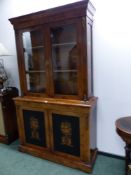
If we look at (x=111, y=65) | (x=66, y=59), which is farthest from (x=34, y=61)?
(x=111, y=65)

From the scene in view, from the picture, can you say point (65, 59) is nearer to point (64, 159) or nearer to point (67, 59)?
point (67, 59)

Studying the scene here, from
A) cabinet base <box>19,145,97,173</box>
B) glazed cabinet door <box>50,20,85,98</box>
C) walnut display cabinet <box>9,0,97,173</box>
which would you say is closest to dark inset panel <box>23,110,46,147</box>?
walnut display cabinet <box>9,0,97,173</box>

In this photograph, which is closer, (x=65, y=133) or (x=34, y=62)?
(x=65, y=133)

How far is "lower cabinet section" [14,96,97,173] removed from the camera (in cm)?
203

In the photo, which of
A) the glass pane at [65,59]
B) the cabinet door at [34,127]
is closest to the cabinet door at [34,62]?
the glass pane at [65,59]

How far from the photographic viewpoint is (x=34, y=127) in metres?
2.42

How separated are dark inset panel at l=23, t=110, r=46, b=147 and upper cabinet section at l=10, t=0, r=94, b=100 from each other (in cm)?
30

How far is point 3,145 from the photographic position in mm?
2807

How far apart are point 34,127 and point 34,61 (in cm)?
97

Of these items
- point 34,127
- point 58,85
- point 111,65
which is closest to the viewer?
point 111,65

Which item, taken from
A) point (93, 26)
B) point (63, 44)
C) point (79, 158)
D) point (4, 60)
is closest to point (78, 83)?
point (63, 44)

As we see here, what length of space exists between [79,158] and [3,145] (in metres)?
1.41

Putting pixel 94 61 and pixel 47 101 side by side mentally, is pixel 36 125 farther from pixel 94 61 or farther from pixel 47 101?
pixel 94 61

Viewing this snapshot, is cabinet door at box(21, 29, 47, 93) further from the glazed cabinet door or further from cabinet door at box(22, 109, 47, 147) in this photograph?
cabinet door at box(22, 109, 47, 147)
